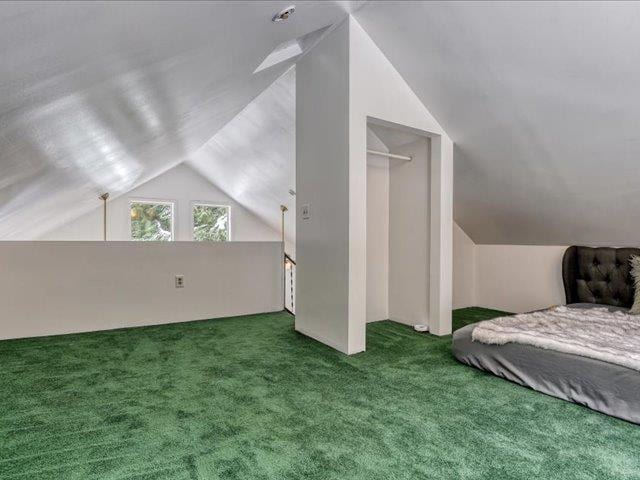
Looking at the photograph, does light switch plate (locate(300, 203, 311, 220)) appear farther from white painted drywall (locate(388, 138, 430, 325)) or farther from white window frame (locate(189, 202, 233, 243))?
white window frame (locate(189, 202, 233, 243))

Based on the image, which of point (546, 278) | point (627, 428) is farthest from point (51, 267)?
point (546, 278)

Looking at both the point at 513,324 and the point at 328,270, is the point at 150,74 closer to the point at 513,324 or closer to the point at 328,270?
the point at 328,270

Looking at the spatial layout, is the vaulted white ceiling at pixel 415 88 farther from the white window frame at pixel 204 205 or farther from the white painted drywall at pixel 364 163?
the white window frame at pixel 204 205

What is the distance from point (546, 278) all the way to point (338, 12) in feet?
10.7

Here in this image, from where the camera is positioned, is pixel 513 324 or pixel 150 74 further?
pixel 513 324

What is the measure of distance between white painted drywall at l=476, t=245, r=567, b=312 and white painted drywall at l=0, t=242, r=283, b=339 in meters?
2.45

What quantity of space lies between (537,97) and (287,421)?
2452 millimetres

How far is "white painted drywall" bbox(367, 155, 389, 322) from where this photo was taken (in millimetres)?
3602

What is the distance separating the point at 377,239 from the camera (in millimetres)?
3662

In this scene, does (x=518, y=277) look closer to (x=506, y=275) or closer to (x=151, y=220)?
(x=506, y=275)

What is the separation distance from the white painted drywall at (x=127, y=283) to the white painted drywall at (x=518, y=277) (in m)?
2.45

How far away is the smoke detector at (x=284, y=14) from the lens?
2.06m

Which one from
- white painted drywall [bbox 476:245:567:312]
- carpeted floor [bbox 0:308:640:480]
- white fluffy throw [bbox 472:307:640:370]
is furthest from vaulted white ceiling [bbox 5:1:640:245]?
carpeted floor [bbox 0:308:640:480]

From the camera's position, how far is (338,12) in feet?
8.30
